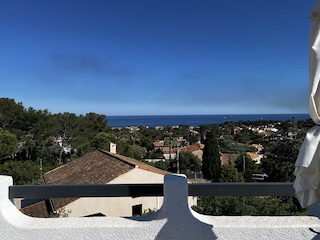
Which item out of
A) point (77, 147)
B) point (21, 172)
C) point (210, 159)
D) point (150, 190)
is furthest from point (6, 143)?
point (150, 190)

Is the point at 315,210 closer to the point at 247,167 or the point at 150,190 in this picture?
the point at 150,190

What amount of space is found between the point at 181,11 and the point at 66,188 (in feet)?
55.9

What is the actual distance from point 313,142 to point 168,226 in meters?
1.09

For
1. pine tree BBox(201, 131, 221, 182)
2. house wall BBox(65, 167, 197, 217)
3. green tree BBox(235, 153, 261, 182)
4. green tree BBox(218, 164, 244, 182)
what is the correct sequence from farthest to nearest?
1. pine tree BBox(201, 131, 221, 182)
2. green tree BBox(235, 153, 261, 182)
3. green tree BBox(218, 164, 244, 182)
4. house wall BBox(65, 167, 197, 217)

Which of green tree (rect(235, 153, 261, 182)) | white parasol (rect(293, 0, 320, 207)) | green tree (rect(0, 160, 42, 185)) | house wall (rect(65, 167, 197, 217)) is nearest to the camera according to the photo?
white parasol (rect(293, 0, 320, 207))

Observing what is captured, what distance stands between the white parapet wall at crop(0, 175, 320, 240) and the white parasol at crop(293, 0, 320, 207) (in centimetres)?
56

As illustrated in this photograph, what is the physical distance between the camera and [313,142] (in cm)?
138

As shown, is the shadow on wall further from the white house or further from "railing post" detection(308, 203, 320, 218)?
the white house

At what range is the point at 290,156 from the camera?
18047 mm

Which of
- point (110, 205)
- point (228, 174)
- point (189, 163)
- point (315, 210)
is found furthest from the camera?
point (189, 163)

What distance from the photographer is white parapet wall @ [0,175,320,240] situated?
1912mm

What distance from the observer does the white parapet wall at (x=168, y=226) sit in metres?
1.91

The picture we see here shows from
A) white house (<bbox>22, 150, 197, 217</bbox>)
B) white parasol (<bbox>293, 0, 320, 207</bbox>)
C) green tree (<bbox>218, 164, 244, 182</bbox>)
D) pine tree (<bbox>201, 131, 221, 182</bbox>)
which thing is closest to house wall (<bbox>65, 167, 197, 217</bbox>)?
white house (<bbox>22, 150, 197, 217</bbox>)

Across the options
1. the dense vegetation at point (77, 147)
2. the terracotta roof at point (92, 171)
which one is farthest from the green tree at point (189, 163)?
the terracotta roof at point (92, 171)
